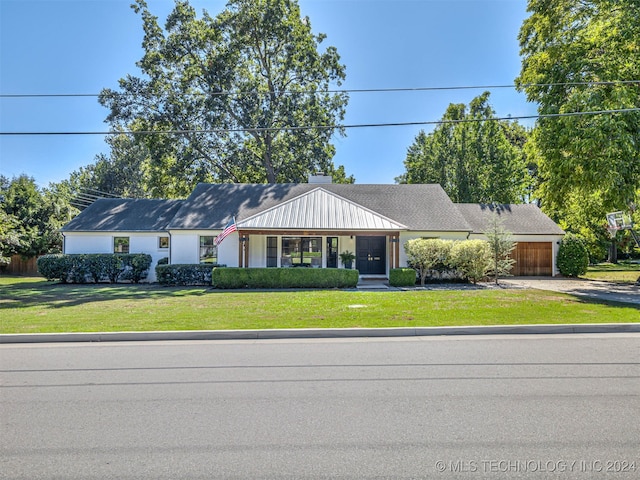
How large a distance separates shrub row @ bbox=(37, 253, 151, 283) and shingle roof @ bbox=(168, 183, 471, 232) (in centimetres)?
280

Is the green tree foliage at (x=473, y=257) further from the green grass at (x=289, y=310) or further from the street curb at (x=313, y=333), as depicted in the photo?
the street curb at (x=313, y=333)

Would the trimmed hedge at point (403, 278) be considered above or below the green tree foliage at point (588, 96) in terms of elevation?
below

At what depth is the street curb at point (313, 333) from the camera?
8.24m

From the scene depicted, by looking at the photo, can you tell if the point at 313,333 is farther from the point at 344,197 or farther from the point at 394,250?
the point at 344,197

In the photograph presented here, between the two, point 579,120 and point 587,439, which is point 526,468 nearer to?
point 587,439

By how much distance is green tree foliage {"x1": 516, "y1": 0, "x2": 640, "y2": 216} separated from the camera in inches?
589

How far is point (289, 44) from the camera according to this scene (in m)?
31.8

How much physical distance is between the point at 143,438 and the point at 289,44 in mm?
32777

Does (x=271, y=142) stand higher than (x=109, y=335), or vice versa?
(x=271, y=142)

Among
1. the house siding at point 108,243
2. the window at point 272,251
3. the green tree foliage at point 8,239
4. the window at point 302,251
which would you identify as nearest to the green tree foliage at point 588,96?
the window at point 302,251

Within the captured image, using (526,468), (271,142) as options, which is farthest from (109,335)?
(271,142)

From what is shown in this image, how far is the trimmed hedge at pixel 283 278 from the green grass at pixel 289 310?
2246 millimetres

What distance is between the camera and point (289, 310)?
11.2 meters

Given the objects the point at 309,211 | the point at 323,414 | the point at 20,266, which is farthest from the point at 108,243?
the point at 323,414
